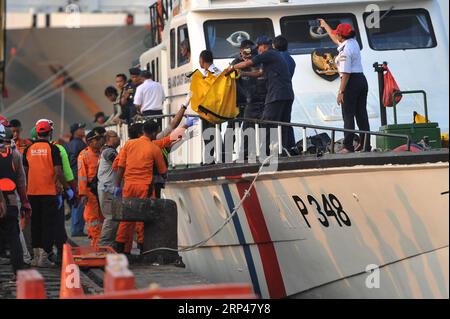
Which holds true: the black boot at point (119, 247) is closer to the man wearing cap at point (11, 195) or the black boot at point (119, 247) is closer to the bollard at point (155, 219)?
the bollard at point (155, 219)

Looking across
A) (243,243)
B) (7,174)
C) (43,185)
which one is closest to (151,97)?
(43,185)

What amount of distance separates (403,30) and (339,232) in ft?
13.5

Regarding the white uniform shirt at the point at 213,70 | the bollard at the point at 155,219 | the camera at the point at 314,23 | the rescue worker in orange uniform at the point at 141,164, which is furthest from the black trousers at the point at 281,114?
A: the bollard at the point at 155,219

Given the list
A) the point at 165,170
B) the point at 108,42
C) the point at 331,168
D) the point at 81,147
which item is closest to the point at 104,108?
the point at 108,42

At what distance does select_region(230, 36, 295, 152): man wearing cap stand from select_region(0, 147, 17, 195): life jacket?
2581 mm

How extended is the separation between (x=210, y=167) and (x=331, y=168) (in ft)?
7.43

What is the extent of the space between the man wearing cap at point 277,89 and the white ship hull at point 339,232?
0.72 metres

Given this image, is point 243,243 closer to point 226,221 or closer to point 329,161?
point 226,221

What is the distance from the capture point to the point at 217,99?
36.4 feet

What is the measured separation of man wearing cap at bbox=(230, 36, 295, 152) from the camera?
35.8 feet

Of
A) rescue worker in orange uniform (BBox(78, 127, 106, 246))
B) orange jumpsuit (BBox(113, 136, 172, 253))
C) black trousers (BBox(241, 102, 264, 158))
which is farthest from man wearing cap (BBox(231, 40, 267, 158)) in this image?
rescue worker in orange uniform (BBox(78, 127, 106, 246))

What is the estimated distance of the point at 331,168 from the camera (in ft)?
30.3
